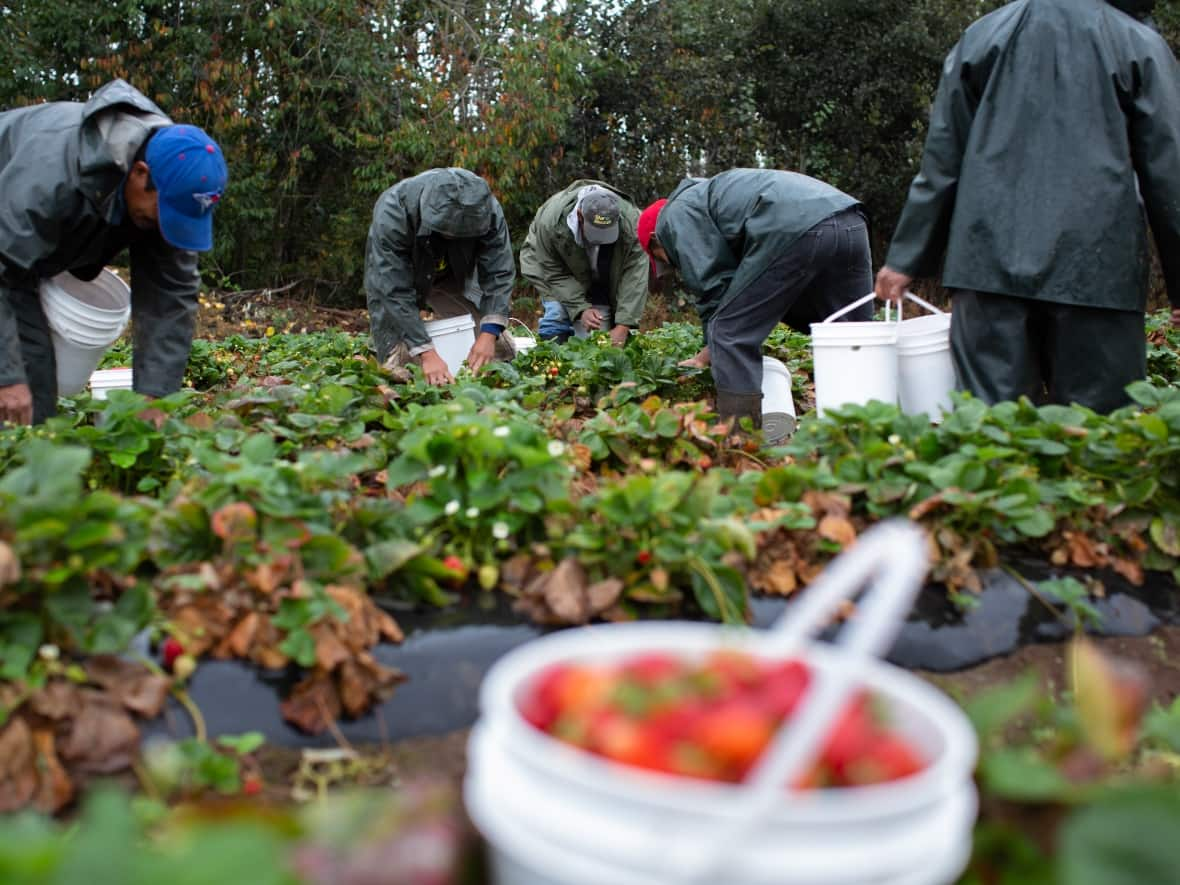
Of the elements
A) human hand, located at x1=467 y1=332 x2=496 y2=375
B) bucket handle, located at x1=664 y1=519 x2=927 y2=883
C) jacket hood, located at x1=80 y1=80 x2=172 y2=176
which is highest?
jacket hood, located at x1=80 y1=80 x2=172 y2=176

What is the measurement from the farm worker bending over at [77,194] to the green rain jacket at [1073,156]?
2451mm

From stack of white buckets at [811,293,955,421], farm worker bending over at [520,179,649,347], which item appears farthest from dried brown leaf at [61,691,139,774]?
farm worker bending over at [520,179,649,347]

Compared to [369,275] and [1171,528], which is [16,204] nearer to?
[369,275]

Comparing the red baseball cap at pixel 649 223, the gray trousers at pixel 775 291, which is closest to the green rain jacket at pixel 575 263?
the red baseball cap at pixel 649 223

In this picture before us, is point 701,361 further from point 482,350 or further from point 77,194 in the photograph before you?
point 77,194

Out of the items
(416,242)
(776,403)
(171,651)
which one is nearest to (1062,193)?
(776,403)

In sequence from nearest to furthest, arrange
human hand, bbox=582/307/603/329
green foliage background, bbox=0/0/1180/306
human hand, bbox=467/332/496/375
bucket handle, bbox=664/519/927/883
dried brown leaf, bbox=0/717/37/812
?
bucket handle, bbox=664/519/927/883 → dried brown leaf, bbox=0/717/37/812 → human hand, bbox=467/332/496/375 → human hand, bbox=582/307/603/329 → green foliage background, bbox=0/0/1180/306

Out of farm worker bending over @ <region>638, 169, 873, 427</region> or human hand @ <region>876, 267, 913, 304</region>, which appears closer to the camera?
human hand @ <region>876, 267, 913, 304</region>

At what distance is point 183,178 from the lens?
3479 mm

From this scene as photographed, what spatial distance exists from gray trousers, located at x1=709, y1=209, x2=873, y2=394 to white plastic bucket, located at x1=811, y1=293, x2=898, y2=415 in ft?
3.14

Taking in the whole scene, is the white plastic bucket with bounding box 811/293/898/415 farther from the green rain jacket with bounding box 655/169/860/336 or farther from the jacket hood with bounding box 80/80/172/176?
the jacket hood with bounding box 80/80/172/176

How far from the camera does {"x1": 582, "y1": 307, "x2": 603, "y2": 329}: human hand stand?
277 inches

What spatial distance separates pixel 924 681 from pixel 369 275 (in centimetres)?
414

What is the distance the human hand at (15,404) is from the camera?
11.3ft
